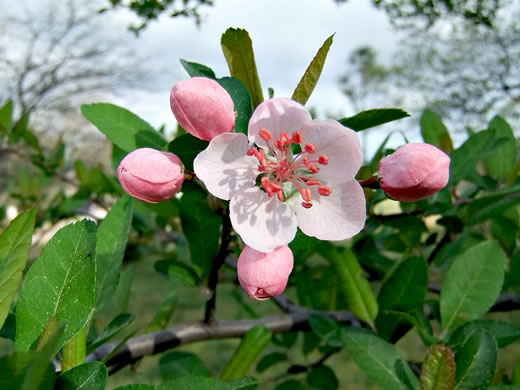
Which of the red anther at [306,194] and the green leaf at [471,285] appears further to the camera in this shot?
the green leaf at [471,285]

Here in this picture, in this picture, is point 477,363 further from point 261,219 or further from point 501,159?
point 501,159

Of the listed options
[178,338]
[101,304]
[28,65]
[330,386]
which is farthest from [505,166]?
[28,65]

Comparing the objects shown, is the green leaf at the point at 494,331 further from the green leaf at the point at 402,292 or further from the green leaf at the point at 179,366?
the green leaf at the point at 179,366

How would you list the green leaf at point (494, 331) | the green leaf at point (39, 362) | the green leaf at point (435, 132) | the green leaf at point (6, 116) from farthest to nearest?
the green leaf at point (6, 116)
the green leaf at point (435, 132)
the green leaf at point (494, 331)
the green leaf at point (39, 362)

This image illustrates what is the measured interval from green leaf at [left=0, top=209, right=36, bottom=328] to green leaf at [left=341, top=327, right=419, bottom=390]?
580 millimetres

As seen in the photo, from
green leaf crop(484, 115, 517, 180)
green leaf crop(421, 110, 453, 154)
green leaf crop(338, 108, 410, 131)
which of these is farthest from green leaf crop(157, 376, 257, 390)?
green leaf crop(484, 115, 517, 180)

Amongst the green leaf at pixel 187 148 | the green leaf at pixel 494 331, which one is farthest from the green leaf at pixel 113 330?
the green leaf at pixel 494 331

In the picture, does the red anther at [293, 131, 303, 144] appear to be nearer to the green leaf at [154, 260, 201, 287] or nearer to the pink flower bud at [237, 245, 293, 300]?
the pink flower bud at [237, 245, 293, 300]

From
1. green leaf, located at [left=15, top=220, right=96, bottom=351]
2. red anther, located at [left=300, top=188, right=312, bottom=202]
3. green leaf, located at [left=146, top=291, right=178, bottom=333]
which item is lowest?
green leaf, located at [left=146, top=291, right=178, bottom=333]

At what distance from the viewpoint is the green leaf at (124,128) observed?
2.88ft

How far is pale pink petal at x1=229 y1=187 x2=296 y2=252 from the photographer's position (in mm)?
651

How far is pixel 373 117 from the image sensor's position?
74 centimetres

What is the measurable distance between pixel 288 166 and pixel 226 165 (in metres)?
0.12

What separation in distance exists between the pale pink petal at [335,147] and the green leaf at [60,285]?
36cm
